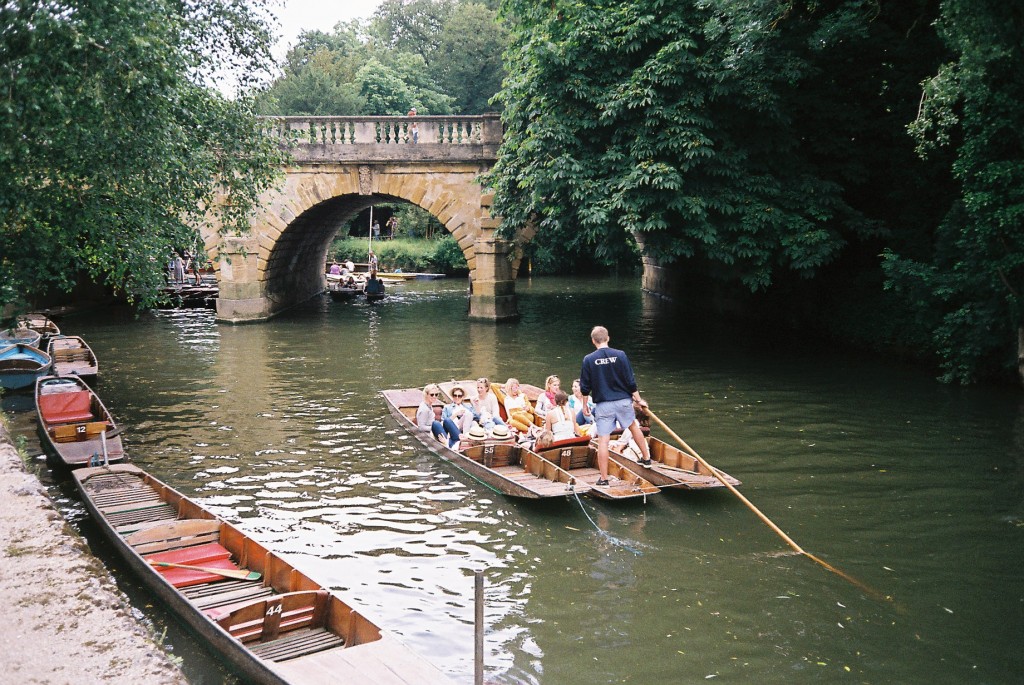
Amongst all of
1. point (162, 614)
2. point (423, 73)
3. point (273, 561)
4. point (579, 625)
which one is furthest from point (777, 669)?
point (423, 73)

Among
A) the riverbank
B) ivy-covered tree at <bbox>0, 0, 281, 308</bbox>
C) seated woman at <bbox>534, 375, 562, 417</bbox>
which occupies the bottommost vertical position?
the riverbank

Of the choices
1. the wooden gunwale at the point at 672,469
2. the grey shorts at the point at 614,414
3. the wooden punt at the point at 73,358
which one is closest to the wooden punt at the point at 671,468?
the wooden gunwale at the point at 672,469

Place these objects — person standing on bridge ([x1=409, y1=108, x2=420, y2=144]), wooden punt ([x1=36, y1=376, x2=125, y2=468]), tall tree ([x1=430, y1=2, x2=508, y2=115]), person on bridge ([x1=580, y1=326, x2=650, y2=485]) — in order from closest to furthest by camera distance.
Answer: person on bridge ([x1=580, y1=326, x2=650, y2=485]), wooden punt ([x1=36, y1=376, x2=125, y2=468]), person standing on bridge ([x1=409, y1=108, x2=420, y2=144]), tall tree ([x1=430, y1=2, x2=508, y2=115])

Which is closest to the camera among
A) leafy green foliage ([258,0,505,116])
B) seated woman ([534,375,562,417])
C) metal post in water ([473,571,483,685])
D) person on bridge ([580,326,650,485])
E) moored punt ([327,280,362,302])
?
metal post in water ([473,571,483,685])

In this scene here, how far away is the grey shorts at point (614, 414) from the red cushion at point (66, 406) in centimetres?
663

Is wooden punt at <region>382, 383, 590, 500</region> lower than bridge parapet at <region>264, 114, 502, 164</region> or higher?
lower

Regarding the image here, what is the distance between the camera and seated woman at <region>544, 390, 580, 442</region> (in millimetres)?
10328

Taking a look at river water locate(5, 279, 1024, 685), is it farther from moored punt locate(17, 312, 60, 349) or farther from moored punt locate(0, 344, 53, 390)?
moored punt locate(17, 312, 60, 349)

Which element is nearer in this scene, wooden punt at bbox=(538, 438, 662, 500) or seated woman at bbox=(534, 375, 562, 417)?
wooden punt at bbox=(538, 438, 662, 500)

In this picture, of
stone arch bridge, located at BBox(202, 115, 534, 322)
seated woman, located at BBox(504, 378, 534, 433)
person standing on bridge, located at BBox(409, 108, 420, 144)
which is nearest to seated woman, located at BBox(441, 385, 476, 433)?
seated woman, located at BBox(504, 378, 534, 433)

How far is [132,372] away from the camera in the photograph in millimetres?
16578

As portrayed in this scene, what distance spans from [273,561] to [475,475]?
11.1 feet

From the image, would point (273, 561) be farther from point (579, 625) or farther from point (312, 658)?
point (579, 625)

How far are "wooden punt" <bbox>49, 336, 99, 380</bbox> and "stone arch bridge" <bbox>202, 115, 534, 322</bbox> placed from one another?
18.1ft
